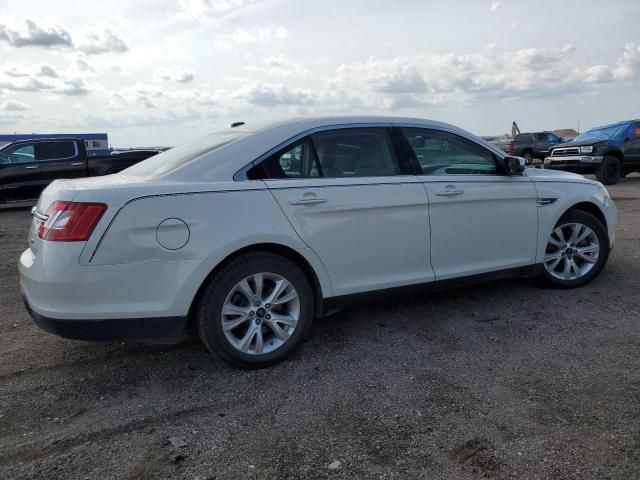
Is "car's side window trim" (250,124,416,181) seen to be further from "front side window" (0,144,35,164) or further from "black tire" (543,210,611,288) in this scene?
"front side window" (0,144,35,164)

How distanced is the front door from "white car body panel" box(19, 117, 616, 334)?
0.01 meters

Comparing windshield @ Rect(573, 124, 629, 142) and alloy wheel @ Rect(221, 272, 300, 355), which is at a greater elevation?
windshield @ Rect(573, 124, 629, 142)

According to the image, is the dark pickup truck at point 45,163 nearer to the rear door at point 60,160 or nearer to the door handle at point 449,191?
the rear door at point 60,160

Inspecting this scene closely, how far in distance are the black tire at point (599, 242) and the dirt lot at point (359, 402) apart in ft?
1.35

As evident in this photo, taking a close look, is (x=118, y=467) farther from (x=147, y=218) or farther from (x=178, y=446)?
(x=147, y=218)

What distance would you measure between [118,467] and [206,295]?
109cm

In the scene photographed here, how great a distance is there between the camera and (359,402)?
316 centimetres

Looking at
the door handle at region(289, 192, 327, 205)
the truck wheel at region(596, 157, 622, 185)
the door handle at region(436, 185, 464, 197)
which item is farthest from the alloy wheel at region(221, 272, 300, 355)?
the truck wheel at region(596, 157, 622, 185)

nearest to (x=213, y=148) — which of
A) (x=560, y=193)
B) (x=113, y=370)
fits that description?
(x=113, y=370)

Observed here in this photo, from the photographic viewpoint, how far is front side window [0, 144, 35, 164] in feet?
40.8

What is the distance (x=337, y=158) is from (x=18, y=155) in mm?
11155

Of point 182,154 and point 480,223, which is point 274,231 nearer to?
point 182,154

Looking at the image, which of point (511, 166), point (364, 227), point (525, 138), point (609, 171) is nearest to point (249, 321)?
point (364, 227)

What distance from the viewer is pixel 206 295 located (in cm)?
336
